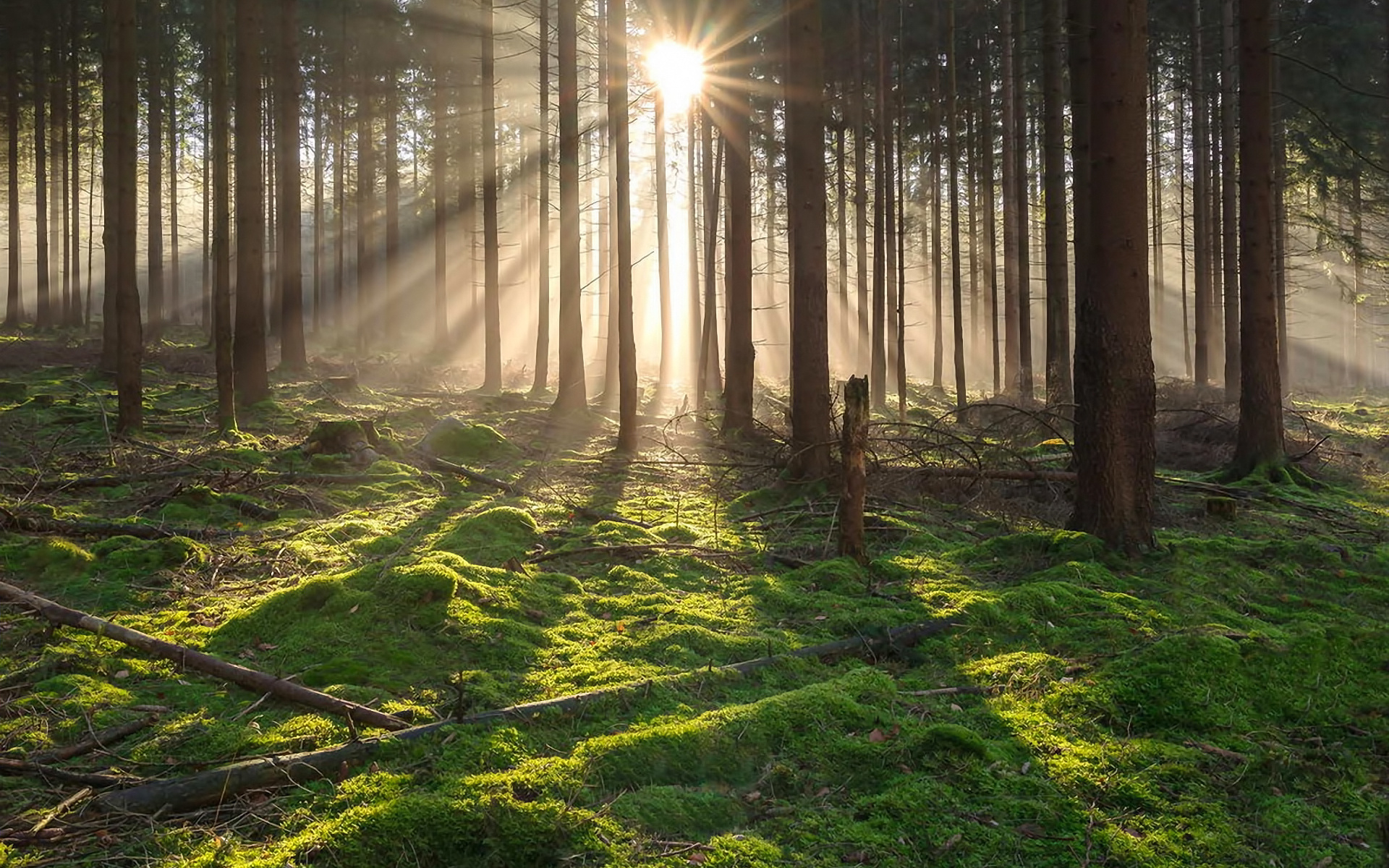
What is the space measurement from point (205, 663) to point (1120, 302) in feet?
23.3

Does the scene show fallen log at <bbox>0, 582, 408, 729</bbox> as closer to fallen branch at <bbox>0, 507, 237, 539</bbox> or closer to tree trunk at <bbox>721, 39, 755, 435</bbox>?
fallen branch at <bbox>0, 507, 237, 539</bbox>

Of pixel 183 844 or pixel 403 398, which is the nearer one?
pixel 183 844

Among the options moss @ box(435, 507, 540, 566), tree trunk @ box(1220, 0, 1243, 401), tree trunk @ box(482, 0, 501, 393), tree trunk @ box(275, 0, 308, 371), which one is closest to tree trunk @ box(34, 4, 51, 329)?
tree trunk @ box(275, 0, 308, 371)

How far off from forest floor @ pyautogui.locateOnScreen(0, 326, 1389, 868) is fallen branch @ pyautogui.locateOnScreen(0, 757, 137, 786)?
0.05 feet

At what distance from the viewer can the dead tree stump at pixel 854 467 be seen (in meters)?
6.44

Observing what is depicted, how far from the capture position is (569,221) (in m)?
15.4

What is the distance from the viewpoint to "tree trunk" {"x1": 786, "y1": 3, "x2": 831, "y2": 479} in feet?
32.6

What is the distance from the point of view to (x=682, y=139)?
31.6 m

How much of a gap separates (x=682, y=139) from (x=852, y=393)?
2751cm

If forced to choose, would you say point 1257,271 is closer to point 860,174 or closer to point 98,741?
point 98,741

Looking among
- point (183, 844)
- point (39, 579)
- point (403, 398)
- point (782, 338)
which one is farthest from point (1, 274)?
point (183, 844)

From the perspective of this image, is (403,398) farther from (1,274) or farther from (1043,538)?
(1,274)

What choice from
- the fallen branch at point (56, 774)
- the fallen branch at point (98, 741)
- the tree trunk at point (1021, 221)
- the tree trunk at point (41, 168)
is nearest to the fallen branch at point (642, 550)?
the fallen branch at point (98, 741)

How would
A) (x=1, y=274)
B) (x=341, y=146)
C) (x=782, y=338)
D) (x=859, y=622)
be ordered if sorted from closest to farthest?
(x=859, y=622) < (x=341, y=146) < (x=782, y=338) < (x=1, y=274)
